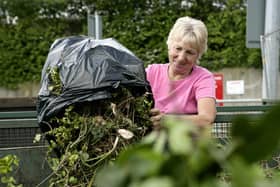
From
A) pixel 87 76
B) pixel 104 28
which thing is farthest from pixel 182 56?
pixel 104 28

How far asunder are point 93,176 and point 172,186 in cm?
120

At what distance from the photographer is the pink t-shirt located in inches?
91.0

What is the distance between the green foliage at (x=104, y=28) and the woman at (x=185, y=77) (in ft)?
26.7

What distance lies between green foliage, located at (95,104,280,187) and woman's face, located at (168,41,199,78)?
1907mm

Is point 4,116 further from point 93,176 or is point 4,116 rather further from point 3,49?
point 3,49

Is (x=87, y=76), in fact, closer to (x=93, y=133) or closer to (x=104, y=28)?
(x=93, y=133)

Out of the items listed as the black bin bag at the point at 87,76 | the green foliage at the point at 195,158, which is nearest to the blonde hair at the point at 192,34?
the black bin bag at the point at 87,76

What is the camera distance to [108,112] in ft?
5.78

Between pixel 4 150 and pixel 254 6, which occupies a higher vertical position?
pixel 254 6

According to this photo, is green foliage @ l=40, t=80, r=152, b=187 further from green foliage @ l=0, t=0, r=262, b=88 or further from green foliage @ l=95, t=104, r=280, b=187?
green foliage @ l=0, t=0, r=262, b=88

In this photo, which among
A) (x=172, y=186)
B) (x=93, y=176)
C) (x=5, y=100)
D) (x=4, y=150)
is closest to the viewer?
(x=172, y=186)

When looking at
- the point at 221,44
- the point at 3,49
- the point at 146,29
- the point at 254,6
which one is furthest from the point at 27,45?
the point at 254,6

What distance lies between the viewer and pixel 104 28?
10781 mm

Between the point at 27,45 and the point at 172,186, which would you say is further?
the point at 27,45
